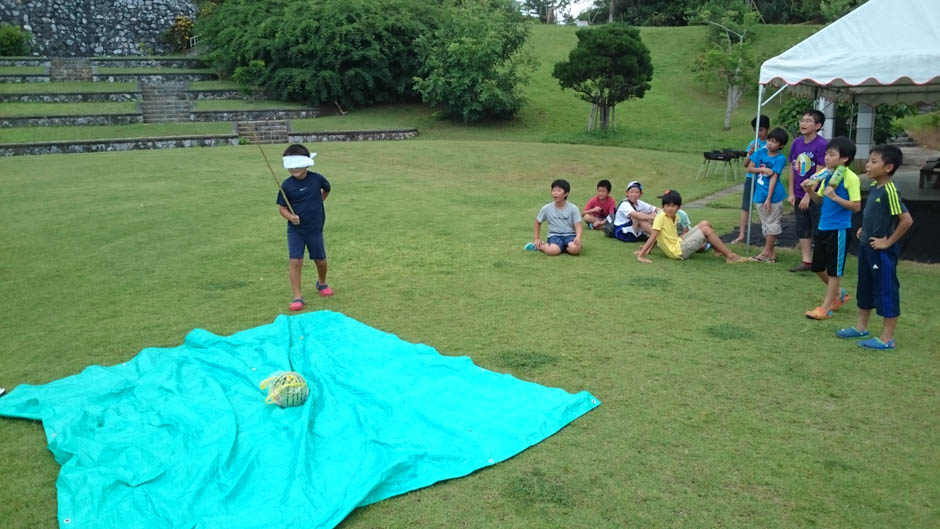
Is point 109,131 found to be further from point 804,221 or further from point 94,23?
point 804,221

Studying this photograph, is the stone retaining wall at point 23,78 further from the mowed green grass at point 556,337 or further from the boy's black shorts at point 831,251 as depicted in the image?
the boy's black shorts at point 831,251

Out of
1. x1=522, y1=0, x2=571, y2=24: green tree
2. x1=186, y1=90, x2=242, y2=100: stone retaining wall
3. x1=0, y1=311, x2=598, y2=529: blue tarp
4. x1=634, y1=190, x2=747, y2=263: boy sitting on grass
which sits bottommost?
x1=0, y1=311, x2=598, y2=529: blue tarp

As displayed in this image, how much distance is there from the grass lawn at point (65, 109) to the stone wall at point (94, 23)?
9.19 metres

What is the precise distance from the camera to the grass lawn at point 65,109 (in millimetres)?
19734

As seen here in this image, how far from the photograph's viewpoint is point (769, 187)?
301 inches

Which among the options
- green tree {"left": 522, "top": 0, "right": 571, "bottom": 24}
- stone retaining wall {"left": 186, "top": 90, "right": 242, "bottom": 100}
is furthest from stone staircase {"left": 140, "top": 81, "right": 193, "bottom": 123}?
green tree {"left": 522, "top": 0, "right": 571, "bottom": 24}

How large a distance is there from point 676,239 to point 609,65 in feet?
45.6

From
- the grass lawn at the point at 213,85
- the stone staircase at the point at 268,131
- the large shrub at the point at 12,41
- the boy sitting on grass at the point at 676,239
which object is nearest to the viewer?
the boy sitting on grass at the point at 676,239

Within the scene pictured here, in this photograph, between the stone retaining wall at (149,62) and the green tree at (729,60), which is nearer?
the green tree at (729,60)

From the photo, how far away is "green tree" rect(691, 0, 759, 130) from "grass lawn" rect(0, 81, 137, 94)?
19.7m

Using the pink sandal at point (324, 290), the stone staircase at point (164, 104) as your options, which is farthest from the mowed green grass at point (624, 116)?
the pink sandal at point (324, 290)

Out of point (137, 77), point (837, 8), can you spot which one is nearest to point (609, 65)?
point (837, 8)

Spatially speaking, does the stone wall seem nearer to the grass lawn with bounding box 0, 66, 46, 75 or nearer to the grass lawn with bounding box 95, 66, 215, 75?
the grass lawn with bounding box 0, 66, 46, 75

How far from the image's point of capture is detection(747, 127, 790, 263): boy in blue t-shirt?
7.54 m
